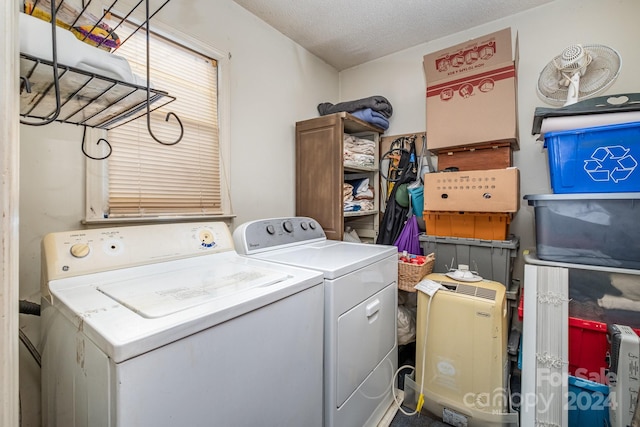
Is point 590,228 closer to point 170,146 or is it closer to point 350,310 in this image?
point 350,310

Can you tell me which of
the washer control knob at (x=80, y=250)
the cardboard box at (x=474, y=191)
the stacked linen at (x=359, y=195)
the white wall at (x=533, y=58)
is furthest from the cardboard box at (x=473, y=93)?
the washer control knob at (x=80, y=250)

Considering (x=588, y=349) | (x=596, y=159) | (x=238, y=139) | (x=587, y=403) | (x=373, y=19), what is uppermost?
(x=373, y=19)

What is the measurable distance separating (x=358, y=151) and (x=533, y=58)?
1369mm

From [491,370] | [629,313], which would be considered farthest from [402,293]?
[629,313]

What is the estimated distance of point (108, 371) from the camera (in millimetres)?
563

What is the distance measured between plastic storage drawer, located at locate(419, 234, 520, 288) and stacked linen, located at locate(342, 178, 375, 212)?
1.95 ft

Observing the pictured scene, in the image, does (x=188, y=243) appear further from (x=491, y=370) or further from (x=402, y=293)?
(x=491, y=370)

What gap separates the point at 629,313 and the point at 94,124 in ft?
7.90

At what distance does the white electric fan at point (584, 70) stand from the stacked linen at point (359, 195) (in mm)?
1385

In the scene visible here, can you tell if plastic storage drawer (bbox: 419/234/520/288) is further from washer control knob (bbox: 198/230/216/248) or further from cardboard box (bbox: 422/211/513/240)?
washer control knob (bbox: 198/230/216/248)

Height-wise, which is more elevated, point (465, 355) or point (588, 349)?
point (588, 349)

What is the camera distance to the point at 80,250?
0.96 metres

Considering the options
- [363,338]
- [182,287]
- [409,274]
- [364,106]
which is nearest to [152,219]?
[182,287]

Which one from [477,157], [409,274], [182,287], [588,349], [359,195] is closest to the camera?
[182,287]
